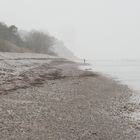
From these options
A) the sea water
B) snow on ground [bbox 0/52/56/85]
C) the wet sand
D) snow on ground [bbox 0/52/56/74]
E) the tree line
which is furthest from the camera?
the tree line

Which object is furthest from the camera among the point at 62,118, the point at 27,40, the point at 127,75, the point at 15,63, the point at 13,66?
the point at 27,40

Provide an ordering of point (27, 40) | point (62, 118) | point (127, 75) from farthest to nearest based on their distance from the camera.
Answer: point (27, 40) < point (127, 75) < point (62, 118)

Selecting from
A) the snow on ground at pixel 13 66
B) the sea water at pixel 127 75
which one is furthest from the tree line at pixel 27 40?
the snow on ground at pixel 13 66

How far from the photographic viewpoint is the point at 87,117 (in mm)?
15148

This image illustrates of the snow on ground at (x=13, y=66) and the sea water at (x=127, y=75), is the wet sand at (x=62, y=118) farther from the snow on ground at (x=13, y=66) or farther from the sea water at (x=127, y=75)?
the snow on ground at (x=13, y=66)

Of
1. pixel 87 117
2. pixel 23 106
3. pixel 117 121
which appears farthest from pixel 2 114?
pixel 117 121

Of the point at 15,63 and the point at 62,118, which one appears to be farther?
the point at 15,63

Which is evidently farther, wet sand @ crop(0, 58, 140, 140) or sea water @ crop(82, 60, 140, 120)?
sea water @ crop(82, 60, 140, 120)

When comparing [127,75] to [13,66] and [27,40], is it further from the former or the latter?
[27,40]

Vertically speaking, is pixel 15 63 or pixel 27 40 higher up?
pixel 27 40

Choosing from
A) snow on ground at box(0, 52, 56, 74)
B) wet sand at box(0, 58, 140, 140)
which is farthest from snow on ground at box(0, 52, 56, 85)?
wet sand at box(0, 58, 140, 140)

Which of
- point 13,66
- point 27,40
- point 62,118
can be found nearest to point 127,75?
point 13,66

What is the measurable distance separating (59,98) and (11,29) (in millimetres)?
100602

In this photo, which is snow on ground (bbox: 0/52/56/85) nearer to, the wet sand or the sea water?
the wet sand
